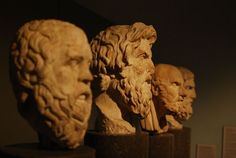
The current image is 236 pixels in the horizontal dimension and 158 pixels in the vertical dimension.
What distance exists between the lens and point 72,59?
2.21 m

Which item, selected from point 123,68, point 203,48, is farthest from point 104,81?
point 203,48

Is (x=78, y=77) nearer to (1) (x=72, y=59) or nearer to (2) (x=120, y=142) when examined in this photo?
(1) (x=72, y=59)

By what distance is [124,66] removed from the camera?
3.08 m

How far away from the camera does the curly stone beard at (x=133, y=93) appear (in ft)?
10.1

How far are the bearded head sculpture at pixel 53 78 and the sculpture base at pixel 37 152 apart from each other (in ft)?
0.15

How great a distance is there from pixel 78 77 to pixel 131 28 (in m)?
1.04

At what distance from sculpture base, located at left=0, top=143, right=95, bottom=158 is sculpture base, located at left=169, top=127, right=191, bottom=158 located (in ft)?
6.03

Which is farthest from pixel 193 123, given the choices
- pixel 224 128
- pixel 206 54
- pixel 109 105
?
pixel 109 105

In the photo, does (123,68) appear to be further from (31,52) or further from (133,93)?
(31,52)

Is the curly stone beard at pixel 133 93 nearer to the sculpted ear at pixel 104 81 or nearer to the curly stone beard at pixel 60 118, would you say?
the sculpted ear at pixel 104 81

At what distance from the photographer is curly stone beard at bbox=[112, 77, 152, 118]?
3086mm

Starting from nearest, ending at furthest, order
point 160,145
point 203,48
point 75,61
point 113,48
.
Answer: point 75,61, point 113,48, point 160,145, point 203,48

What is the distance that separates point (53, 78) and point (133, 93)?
1.05 m

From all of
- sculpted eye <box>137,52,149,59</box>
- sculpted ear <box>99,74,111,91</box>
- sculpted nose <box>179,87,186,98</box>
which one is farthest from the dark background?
sculpted ear <box>99,74,111,91</box>
